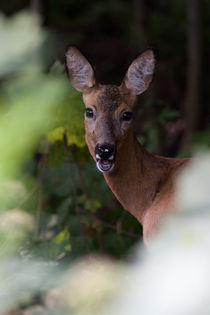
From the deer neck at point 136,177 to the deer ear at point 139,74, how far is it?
0.38 m

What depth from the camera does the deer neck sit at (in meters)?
3.77

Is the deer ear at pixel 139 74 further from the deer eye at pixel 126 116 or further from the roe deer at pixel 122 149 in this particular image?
the deer eye at pixel 126 116

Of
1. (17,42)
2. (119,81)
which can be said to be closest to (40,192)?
(17,42)

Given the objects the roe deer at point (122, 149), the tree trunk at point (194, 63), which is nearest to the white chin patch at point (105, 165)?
the roe deer at point (122, 149)

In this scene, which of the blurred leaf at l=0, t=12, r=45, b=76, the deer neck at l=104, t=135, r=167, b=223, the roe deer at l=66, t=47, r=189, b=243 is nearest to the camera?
the blurred leaf at l=0, t=12, r=45, b=76

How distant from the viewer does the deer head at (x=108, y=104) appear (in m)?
3.64

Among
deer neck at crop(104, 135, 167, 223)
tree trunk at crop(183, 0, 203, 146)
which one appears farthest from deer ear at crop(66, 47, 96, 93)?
tree trunk at crop(183, 0, 203, 146)

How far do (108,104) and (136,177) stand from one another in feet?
1.51

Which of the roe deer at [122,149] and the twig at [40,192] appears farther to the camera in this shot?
the twig at [40,192]

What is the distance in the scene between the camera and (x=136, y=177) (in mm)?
3842

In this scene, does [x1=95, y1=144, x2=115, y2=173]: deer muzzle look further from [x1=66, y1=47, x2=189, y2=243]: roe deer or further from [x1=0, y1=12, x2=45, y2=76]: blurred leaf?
[x1=0, y1=12, x2=45, y2=76]: blurred leaf

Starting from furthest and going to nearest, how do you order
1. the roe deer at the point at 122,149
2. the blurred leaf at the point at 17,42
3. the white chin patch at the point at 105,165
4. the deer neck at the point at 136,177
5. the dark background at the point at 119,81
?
the dark background at the point at 119,81 < the deer neck at the point at 136,177 < the roe deer at the point at 122,149 < the white chin patch at the point at 105,165 < the blurred leaf at the point at 17,42

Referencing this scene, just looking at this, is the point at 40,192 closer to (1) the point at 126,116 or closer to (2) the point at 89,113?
(2) the point at 89,113

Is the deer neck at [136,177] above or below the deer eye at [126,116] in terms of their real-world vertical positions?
below
